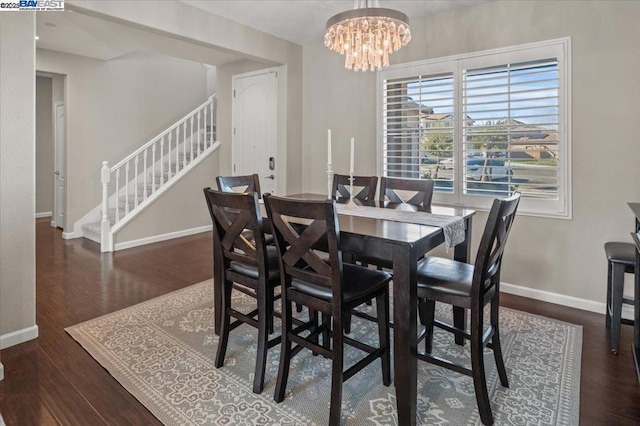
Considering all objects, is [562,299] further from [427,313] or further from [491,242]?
[491,242]

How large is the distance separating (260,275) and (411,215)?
107 cm

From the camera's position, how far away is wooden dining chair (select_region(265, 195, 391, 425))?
5.64ft

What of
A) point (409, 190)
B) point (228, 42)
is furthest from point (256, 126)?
point (409, 190)

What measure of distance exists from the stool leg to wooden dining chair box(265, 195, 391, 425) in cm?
161

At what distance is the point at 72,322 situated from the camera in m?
2.90

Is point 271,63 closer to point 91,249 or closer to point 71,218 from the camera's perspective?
point 91,249

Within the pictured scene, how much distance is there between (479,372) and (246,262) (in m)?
1.35

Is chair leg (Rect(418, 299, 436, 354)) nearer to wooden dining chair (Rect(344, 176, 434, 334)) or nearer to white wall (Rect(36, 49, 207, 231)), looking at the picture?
wooden dining chair (Rect(344, 176, 434, 334))

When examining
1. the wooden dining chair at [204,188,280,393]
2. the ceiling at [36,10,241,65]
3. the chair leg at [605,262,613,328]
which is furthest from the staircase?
the chair leg at [605,262,613,328]

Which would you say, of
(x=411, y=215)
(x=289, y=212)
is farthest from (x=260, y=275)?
(x=411, y=215)

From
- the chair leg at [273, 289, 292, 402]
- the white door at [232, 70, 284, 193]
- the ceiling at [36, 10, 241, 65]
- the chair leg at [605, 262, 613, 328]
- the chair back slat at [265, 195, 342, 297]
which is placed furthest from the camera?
the white door at [232, 70, 284, 193]

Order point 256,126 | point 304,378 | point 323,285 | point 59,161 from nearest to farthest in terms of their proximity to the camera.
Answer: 1. point 323,285
2. point 304,378
3. point 256,126
4. point 59,161

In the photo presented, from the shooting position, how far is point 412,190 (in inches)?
124

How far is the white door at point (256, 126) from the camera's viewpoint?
536 cm
